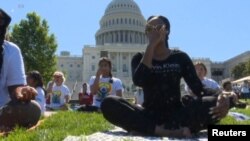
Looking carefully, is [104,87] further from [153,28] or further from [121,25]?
[121,25]

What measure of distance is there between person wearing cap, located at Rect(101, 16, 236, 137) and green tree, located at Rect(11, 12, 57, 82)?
124 ft

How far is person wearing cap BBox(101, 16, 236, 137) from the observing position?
466cm

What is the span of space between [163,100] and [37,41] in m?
39.0

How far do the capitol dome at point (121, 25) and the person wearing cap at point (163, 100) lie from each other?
104845 millimetres

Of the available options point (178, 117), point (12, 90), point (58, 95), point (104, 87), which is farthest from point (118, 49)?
point (12, 90)

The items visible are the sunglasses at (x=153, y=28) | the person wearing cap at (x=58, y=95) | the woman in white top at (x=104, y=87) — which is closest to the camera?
the sunglasses at (x=153, y=28)

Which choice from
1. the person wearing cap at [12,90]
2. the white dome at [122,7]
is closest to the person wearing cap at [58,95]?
the person wearing cap at [12,90]

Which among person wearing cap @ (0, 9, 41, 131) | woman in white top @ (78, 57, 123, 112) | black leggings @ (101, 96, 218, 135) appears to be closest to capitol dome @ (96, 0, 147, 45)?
woman in white top @ (78, 57, 123, 112)

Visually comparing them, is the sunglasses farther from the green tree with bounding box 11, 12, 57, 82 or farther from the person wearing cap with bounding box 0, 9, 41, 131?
the green tree with bounding box 11, 12, 57, 82

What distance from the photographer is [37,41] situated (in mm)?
42812

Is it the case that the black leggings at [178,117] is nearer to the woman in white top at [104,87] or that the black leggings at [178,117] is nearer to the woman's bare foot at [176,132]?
the woman's bare foot at [176,132]

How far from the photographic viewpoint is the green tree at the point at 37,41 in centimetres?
4241

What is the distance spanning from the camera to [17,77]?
4.58m

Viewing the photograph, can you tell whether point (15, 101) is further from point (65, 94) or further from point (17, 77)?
point (65, 94)
